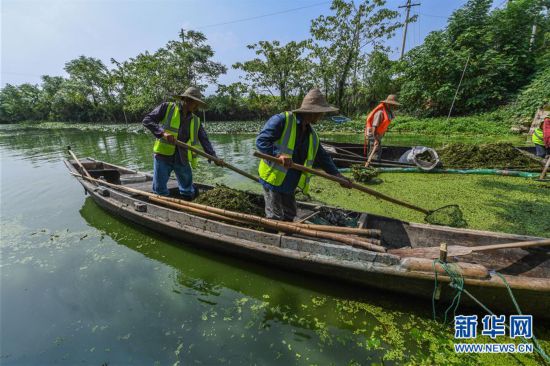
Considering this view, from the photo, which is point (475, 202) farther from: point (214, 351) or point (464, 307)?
point (214, 351)

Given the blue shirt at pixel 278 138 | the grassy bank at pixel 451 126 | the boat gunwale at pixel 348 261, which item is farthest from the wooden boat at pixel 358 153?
the grassy bank at pixel 451 126

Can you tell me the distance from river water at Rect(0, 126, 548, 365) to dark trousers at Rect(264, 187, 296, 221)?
691 mm

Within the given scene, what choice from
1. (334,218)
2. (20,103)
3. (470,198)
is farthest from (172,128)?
(20,103)

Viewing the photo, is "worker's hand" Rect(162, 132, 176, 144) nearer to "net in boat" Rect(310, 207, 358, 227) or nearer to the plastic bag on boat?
"net in boat" Rect(310, 207, 358, 227)

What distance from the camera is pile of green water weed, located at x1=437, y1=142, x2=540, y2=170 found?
741cm

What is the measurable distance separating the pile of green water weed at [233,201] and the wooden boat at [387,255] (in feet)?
1.62

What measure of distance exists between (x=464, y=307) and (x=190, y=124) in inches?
173

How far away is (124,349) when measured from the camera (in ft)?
8.32

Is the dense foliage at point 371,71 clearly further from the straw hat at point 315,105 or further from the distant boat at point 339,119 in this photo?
the straw hat at point 315,105

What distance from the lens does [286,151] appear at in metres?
3.32

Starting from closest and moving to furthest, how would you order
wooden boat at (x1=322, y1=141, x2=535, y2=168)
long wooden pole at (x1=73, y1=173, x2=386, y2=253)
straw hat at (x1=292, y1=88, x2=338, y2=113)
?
long wooden pole at (x1=73, y1=173, x2=386, y2=253)
straw hat at (x1=292, y1=88, x2=338, y2=113)
wooden boat at (x1=322, y1=141, x2=535, y2=168)

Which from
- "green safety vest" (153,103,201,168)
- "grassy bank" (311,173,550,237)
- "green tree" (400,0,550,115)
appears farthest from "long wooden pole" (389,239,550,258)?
"green tree" (400,0,550,115)

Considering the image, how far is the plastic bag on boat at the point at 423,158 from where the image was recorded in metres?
7.43

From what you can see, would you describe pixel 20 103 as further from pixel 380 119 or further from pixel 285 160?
pixel 285 160
